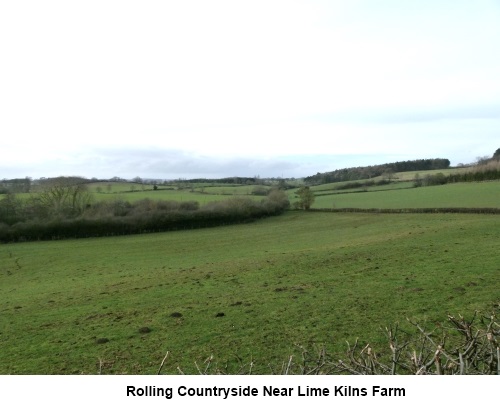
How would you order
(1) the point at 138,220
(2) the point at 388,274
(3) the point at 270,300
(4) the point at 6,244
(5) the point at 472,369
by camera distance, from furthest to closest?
(1) the point at 138,220, (4) the point at 6,244, (2) the point at 388,274, (3) the point at 270,300, (5) the point at 472,369

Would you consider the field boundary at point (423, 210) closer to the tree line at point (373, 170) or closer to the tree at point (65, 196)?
the tree at point (65, 196)

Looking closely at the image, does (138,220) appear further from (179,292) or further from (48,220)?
→ (179,292)

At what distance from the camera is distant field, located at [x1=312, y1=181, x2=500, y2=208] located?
53.5 meters

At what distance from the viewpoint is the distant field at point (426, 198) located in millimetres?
53472

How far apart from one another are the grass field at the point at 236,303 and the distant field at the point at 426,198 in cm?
2863

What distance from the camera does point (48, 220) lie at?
2125 inches

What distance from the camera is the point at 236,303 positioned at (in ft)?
47.0

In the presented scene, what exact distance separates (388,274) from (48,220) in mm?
50914

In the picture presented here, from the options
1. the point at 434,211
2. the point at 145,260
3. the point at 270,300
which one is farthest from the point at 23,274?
the point at 434,211

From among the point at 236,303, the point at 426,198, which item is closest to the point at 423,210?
the point at 426,198

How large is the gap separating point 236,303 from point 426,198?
56671 mm

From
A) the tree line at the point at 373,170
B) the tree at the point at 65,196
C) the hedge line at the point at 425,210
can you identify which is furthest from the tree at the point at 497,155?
the tree at the point at 65,196

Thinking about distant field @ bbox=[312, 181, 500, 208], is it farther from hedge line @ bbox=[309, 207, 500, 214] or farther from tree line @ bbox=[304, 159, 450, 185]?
tree line @ bbox=[304, 159, 450, 185]

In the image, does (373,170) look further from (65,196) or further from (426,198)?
(65,196)
